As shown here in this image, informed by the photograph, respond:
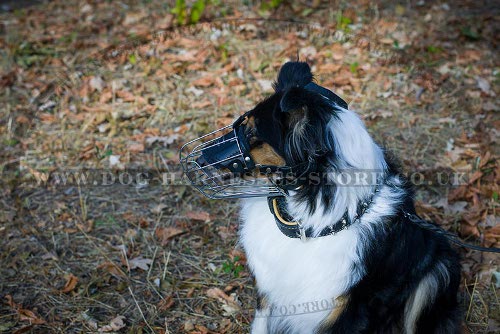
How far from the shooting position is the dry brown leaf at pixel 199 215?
4.07 meters

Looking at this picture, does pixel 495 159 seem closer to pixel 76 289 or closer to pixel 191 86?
pixel 191 86

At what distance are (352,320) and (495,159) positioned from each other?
275 centimetres

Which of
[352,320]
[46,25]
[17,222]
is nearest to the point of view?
[352,320]

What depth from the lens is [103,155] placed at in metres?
4.76

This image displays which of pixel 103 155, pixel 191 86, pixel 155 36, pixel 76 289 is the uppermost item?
pixel 155 36

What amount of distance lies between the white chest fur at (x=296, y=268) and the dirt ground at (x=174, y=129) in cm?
73

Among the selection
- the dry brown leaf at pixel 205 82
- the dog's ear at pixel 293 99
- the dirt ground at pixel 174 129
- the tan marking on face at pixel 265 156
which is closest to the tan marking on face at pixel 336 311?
the tan marking on face at pixel 265 156

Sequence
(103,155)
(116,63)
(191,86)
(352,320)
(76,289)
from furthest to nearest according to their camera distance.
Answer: (116,63), (191,86), (103,155), (76,289), (352,320)

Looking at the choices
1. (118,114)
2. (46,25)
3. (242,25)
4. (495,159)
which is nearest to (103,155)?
(118,114)

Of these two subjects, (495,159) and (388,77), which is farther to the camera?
(388,77)

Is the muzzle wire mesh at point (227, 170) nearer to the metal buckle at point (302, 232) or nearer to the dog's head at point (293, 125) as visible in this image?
the dog's head at point (293, 125)

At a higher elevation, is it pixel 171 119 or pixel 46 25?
pixel 46 25

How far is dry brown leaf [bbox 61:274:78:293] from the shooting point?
3512 millimetres

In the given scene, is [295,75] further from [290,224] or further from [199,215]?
[199,215]
